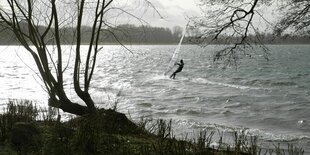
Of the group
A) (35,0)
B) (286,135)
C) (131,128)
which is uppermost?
(35,0)

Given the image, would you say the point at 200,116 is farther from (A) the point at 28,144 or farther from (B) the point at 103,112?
(A) the point at 28,144

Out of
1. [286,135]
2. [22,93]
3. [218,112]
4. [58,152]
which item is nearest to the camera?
[58,152]

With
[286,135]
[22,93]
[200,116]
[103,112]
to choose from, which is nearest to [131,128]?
[103,112]

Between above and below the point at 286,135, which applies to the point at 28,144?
above

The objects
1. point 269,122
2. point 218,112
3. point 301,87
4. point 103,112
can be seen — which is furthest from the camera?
point 301,87

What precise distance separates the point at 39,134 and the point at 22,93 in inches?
936

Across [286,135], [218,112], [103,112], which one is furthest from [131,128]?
[218,112]

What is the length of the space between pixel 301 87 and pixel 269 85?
9.55ft

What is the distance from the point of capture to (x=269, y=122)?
20.5m

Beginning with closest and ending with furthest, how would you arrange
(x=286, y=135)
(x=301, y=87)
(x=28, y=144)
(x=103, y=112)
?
(x=28, y=144) < (x=103, y=112) < (x=286, y=135) < (x=301, y=87)

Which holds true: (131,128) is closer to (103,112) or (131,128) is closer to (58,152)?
(103,112)

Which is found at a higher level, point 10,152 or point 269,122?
point 10,152

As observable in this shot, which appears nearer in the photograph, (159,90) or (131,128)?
(131,128)

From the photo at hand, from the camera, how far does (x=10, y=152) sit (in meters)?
6.28
